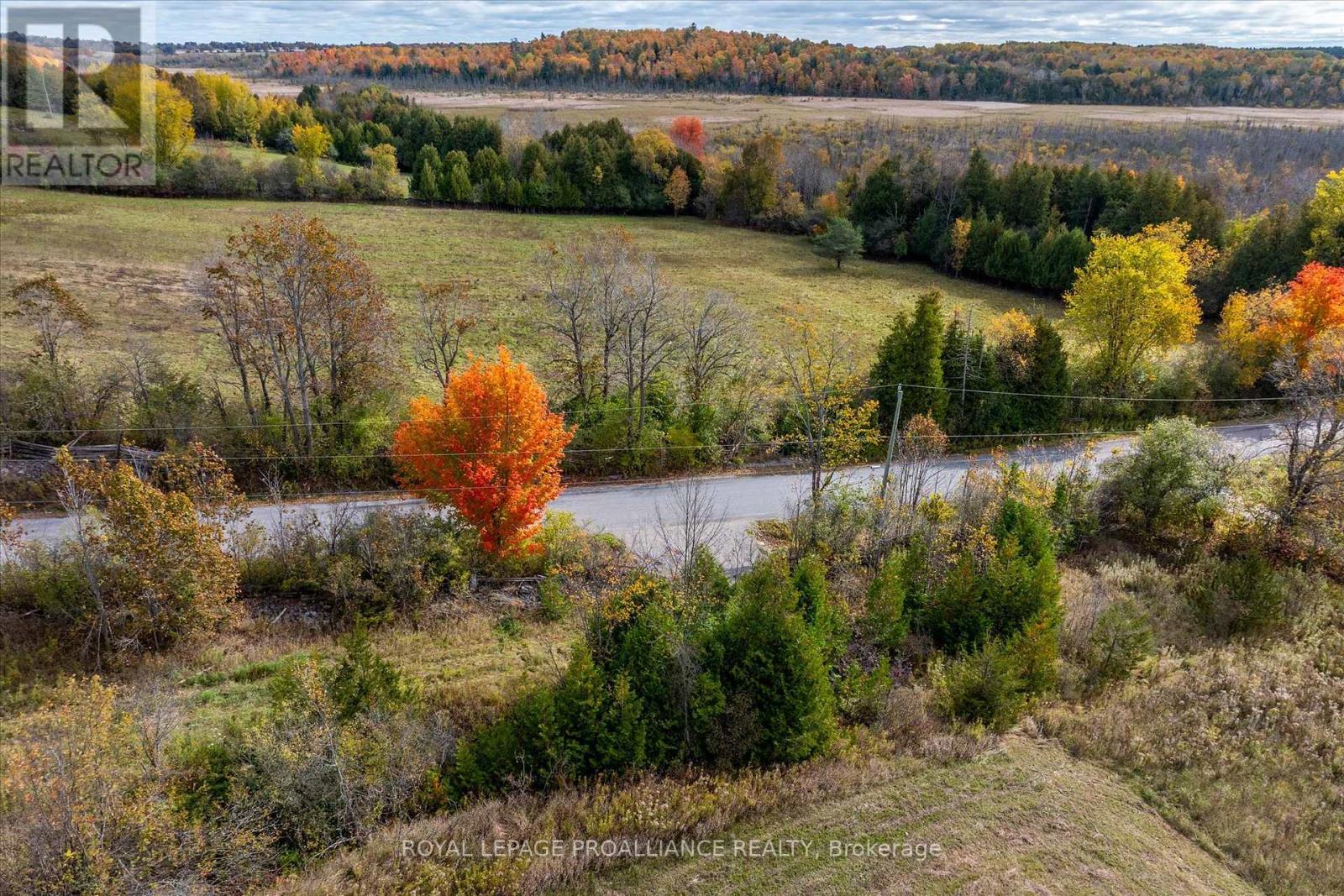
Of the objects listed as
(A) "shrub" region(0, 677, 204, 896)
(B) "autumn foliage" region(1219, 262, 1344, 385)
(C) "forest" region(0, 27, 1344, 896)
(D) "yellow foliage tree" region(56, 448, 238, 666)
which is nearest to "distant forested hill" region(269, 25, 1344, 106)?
(C) "forest" region(0, 27, 1344, 896)

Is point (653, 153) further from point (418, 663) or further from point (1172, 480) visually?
point (418, 663)

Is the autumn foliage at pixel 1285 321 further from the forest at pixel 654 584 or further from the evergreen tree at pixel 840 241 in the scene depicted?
the evergreen tree at pixel 840 241

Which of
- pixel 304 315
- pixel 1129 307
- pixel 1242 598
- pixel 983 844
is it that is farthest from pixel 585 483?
pixel 1129 307

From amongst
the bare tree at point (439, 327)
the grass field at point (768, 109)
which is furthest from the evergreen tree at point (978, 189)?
the grass field at point (768, 109)

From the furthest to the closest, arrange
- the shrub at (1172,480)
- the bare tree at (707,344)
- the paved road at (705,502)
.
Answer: the bare tree at (707,344) < the shrub at (1172,480) < the paved road at (705,502)

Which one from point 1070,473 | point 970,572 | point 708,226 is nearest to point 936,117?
point 708,226

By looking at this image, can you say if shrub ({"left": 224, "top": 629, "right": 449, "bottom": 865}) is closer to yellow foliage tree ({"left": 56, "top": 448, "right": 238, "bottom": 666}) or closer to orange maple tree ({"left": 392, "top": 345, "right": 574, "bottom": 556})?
yellow foliage tree ({"left": 56, "top": 448, "right": 238, "bottom": 666})
